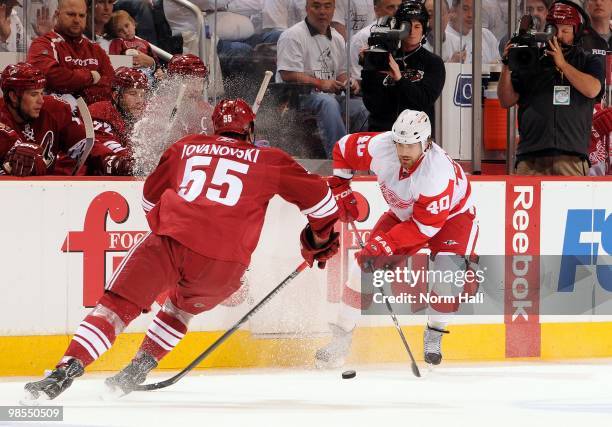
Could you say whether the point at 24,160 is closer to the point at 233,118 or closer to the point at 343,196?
the point at 233,118

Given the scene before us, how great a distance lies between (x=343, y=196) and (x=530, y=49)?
1474mm

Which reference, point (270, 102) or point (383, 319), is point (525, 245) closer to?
point (383, 319)

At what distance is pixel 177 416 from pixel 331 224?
106 cm

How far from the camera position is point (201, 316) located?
647cm

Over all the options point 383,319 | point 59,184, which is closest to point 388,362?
point 383,319

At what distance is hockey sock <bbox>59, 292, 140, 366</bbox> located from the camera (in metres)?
4.85

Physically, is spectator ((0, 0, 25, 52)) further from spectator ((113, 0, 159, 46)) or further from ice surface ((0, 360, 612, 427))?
ice surface ((0, 360, 612, 427))

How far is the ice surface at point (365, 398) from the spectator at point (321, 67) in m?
1.47

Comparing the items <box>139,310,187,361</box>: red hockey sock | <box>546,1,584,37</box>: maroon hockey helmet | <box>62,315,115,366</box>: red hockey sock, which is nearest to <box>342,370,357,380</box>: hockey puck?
<box>139,310,187,361</box>: red hockey sock

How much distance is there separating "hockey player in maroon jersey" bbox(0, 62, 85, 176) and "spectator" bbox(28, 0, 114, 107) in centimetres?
16

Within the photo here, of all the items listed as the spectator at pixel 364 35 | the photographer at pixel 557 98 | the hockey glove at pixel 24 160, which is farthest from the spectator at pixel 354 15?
the hockey glove at pixel 24 160

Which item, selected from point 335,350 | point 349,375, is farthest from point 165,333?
point 335,350

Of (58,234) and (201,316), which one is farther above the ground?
(58,234)

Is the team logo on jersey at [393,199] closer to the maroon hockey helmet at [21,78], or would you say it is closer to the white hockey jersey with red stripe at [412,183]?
the white hockey jersey with red stripe at [412,183]
